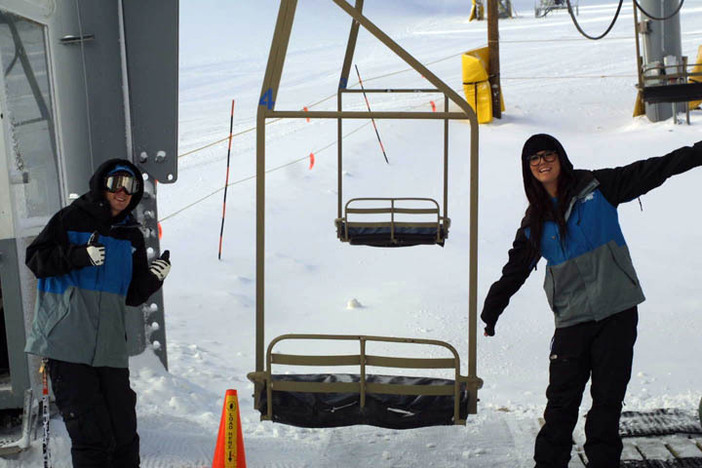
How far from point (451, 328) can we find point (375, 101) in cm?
1353

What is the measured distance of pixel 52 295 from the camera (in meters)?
3.71

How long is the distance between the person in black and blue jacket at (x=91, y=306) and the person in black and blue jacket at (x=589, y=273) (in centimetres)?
173

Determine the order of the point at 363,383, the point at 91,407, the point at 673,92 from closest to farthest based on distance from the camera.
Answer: the point at 91,407
the point at 363,383
the point at 673,92

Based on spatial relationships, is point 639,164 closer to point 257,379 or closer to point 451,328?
point 257,379

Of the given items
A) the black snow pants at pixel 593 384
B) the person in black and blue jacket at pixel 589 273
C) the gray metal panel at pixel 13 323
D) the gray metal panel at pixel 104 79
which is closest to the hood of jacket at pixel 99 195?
the gray metal panel at pixel 13 323

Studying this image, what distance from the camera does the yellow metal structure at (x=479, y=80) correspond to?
62.2 feet

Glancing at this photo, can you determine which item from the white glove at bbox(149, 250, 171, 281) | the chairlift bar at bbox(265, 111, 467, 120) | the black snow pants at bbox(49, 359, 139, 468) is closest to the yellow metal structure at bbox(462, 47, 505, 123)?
the chairlift bar at bbox(265, 111, 467, 120)

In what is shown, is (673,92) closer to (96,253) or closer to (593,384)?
(593,384)

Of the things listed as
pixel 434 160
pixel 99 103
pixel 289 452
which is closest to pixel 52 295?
pixel 289 452

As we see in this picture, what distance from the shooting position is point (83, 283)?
373 cm

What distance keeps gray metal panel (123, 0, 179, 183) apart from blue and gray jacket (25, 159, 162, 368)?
7.54 feet

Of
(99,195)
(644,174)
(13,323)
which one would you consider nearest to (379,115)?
(644,174)

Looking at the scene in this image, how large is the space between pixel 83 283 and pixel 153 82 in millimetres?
2618

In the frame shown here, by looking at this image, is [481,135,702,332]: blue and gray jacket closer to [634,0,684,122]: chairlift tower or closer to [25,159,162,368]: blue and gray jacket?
[25,159,162,368]: blue and gray jacket
